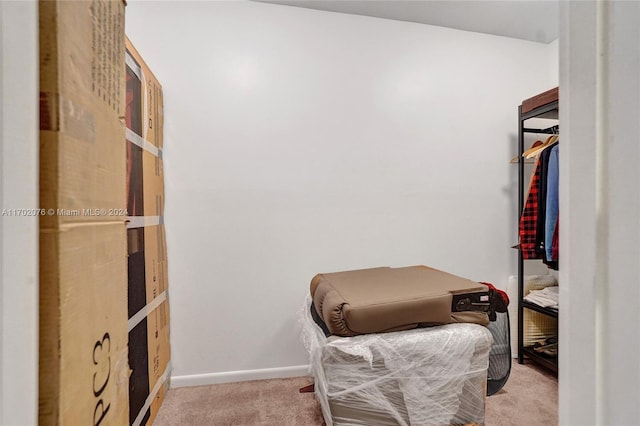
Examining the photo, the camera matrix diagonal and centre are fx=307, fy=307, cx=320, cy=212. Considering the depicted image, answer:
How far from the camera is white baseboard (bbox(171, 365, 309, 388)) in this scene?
74.2 inches

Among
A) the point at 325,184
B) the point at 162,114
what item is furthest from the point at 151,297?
the point at 325,184

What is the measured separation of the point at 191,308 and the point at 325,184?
45.8 inches

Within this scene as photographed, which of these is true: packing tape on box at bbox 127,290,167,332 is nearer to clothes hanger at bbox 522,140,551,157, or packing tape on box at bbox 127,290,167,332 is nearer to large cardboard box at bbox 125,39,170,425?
large cardboard box at bbox 125,39,170,425

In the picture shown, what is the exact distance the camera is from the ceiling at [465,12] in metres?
2.00

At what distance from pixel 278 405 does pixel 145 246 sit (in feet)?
3.64

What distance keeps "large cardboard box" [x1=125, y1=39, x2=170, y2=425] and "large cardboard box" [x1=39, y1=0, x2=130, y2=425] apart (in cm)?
75

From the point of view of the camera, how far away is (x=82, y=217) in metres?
0.52

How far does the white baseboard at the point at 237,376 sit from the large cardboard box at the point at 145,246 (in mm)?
109

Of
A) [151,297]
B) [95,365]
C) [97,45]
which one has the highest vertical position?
[97,45]

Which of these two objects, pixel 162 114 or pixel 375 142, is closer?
pixel 162 114

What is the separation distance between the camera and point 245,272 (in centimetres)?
198

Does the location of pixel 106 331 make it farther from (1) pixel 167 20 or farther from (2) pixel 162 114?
(1) pixel 167 20
